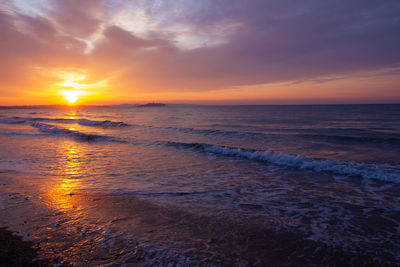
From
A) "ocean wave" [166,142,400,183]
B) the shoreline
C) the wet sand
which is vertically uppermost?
the shoreline

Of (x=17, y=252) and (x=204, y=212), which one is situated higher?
(x=17, y=252)

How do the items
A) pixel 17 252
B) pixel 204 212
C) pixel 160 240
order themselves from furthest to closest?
1. pixel 204 212
2. pixel 160 240
3. pixel 17 252

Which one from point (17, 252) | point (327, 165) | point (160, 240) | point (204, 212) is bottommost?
point (327, 165)

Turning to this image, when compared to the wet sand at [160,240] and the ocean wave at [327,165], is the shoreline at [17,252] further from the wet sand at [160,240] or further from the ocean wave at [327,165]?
the ocean wave at [327,165]

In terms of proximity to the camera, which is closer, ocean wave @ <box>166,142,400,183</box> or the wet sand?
Answer: the wet sand

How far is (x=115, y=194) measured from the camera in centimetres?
683

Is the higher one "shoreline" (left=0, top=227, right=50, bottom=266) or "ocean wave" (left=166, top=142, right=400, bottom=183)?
"shoreline" (left=0, top=227, right=50, bottom=266)

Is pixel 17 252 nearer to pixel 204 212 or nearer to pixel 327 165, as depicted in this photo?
pixel 204 212

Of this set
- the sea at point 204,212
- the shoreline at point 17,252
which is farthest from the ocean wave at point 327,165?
the shoreline at point 17,252

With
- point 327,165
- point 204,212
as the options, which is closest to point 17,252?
point 204,212

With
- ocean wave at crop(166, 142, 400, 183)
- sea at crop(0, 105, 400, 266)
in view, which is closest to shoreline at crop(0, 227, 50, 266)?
sea at crop(0, 105, 400, 266)

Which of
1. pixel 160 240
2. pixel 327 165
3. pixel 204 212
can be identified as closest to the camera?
pixel 160 240

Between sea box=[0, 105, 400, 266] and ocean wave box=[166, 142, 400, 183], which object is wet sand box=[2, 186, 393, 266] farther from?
ocean wave box=[166, 142, 400, 183]

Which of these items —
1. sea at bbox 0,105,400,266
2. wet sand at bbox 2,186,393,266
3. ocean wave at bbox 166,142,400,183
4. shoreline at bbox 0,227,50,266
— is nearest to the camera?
shoreline at bbox 0,227,50,266
